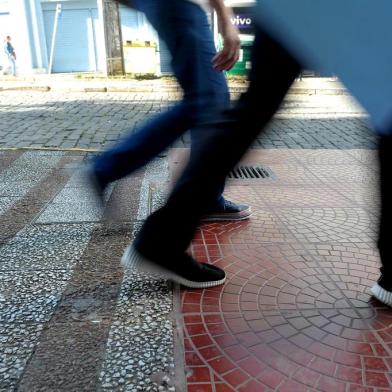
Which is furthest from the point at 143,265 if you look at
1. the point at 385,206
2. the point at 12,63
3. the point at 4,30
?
the point at 4,30

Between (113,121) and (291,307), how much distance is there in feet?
19.8

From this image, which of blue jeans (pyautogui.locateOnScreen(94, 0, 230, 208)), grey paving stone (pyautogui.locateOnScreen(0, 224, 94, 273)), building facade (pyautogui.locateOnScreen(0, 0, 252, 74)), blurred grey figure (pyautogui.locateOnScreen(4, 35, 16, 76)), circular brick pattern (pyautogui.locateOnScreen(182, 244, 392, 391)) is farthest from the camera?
building facade (pyautogui.locateOnScreen(0, 0, 252, 74))

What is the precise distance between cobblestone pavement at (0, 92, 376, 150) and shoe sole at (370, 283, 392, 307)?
2.03 meters

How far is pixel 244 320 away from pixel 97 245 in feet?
3.52

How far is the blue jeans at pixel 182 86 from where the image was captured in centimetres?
188

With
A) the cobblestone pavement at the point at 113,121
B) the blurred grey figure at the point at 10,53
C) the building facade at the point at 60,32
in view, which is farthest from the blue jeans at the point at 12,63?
the cobblestone pavement at the point at 113,121

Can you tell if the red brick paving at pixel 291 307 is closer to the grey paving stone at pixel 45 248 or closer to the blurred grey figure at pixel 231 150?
the blurred grey figure at pixel 231 150

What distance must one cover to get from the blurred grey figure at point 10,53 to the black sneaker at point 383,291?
19189 millimetres

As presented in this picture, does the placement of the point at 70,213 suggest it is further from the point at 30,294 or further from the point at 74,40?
the point at 74,40

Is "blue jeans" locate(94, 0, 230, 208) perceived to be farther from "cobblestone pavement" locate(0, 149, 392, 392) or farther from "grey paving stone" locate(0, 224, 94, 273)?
"grey paving stone" locate(0, 224, 94, 273)

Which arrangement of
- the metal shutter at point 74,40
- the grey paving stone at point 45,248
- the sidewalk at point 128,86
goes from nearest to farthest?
the grey paving stone at point 45,248 < the sidewalk at point 128,86 < the metal shutter at point 74,40

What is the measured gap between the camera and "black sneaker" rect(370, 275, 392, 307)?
1.97 meters

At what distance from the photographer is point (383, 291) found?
199 cm

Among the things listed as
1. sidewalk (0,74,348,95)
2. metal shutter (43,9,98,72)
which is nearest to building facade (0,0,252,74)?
metal shutter (43,9,98,72)
